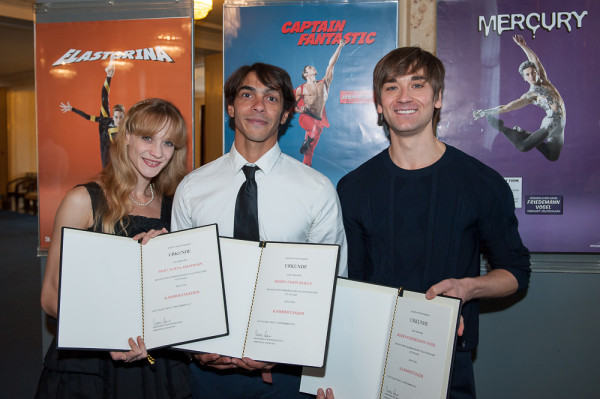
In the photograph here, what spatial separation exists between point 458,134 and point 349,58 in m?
0.76

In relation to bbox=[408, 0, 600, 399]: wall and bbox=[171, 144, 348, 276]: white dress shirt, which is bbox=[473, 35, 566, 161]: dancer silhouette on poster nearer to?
bbox=[408, 0, 600, 399]: wall

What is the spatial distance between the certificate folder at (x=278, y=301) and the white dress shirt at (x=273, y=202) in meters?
0.35

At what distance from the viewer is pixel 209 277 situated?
1.66 metres

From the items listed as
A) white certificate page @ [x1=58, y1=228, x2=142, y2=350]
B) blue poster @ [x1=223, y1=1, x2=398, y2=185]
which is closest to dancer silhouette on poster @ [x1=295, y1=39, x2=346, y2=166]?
blue poster @ [x1=223, y1=1, x2=398, y2=185]

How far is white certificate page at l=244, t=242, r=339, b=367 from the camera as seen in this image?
1.54 metres

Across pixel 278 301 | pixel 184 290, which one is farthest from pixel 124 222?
pixel 278 301

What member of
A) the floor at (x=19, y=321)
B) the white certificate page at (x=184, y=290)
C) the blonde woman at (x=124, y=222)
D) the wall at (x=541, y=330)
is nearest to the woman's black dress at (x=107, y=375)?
the blonde woman at (x=124, y=222)

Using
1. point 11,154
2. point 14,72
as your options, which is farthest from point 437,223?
point 11,154

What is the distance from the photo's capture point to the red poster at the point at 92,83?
274 cm

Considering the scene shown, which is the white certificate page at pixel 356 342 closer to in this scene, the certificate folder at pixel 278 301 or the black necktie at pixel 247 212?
the certificate folder at pixel 278 301

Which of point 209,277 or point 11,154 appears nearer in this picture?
point 209,277

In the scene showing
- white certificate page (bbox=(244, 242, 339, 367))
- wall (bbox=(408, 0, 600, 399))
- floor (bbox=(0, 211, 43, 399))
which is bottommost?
floor (bbox=(0, 211, 43, 399))

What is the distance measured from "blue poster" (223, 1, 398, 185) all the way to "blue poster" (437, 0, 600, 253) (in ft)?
1.46

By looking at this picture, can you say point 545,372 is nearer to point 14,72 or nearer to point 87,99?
point 87,99
